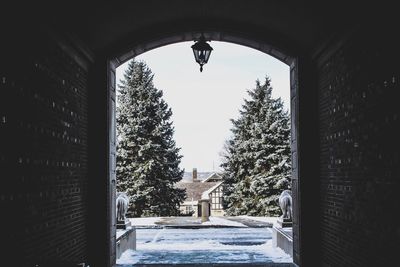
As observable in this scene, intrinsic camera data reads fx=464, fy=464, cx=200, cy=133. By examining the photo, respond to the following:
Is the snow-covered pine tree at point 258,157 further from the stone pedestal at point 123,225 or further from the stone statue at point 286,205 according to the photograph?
the stone pedestal at point 123,225

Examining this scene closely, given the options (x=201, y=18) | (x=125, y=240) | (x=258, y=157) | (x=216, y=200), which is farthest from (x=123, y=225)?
(x=216, y=200)

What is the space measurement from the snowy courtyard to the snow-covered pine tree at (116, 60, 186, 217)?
34.4ft

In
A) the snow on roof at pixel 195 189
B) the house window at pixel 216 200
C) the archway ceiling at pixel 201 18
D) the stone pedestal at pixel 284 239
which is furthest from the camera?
the snow on roof at pixel 195 189

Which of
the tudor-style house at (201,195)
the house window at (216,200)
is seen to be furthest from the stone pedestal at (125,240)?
the house window at (216,200)

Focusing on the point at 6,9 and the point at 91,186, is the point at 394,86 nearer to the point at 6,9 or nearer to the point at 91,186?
the point at 6,9

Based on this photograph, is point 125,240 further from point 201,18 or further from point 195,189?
point 195,189

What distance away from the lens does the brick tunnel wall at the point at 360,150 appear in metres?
4.53

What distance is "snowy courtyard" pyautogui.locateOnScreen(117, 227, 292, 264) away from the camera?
9.49m

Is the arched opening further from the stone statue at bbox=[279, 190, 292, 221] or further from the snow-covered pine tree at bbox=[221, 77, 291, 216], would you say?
the snow-covered pine tree at bbox=[221, 77, 291, 216]

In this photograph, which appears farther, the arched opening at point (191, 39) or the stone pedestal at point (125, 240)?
the stone pedestal at point (125, 240)

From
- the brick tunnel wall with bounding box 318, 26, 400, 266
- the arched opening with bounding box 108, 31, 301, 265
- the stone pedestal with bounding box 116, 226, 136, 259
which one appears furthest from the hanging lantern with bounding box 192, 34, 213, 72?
the stone pedestal with bounding box 116, 226, 136, 259

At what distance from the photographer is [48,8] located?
5.24 metres

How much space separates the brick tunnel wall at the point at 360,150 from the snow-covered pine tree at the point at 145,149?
2124 centimetres

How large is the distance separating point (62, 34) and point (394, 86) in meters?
3.98
